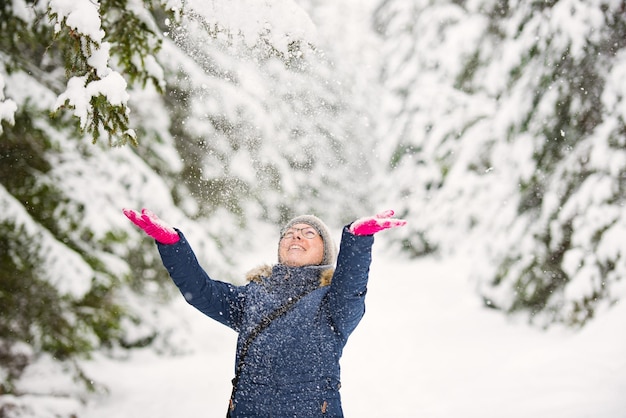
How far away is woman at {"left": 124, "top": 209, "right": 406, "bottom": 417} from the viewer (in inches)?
89.6

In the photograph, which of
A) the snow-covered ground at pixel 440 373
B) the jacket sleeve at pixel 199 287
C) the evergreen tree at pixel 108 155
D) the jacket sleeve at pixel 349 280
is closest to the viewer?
the jacket sleeve at pixel 349 280

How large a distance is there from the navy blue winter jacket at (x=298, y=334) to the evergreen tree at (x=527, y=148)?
16.3 ft

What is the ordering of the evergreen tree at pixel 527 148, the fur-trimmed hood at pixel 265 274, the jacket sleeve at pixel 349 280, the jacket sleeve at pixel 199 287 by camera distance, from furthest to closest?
the evergreen tree at pixel 527 148
the fur-trimmed hood at pixel 265 274
the jacket sleeve at pixel 199 287
the jacket sleeve at pixel 349 280

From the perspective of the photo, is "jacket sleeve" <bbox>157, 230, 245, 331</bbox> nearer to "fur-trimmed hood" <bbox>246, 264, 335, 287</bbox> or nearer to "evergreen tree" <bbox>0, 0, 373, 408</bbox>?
"fur-trimmed hood" <bbox>246, 264, 335, 287</bbox>

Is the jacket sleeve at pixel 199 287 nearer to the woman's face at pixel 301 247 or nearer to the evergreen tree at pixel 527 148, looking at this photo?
the woman's face at pixel 301 247

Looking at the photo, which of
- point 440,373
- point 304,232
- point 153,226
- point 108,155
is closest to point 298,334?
point 304,232

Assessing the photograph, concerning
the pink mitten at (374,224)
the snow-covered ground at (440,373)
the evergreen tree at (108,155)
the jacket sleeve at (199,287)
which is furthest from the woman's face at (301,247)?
the snow-covered ground at (440,373)

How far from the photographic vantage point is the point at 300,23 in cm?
290

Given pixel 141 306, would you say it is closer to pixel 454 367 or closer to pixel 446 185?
pixel 454 367

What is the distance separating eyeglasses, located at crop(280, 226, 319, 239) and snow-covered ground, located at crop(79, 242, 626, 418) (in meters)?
3.33

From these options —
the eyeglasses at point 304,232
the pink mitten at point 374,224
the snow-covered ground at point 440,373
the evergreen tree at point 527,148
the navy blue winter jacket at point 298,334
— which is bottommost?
the navy blue winter jacket at point 298,334

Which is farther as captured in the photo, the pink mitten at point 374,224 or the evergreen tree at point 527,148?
the evergreen tree at point 527,148

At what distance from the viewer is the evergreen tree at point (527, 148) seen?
6.29 meters

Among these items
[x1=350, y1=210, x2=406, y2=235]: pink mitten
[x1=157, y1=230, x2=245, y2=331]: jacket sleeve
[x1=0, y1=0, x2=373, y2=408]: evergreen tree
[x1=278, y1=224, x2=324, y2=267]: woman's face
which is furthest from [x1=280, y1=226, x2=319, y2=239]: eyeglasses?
[x1=0, y1=0, x2=373, y2=408]: evergreen tree
